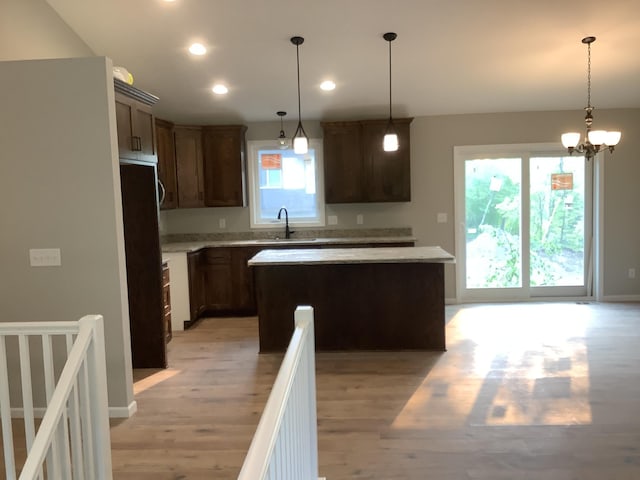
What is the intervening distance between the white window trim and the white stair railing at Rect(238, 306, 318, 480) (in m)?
4.30

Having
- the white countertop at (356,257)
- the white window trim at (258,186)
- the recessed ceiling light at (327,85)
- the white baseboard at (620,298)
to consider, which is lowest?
the white baseboard at (620,298)

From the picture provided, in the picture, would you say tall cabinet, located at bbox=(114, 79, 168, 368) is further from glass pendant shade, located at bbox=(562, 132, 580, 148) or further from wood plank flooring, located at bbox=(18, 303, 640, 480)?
glass pendant shade, located at bbox=(562, 132, 580, 148)

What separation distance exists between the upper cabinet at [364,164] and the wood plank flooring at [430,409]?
1943 mm

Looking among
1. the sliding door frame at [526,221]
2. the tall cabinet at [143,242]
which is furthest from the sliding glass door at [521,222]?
the tall cabinet at [143,242]

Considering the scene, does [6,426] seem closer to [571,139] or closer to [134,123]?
[134,123]

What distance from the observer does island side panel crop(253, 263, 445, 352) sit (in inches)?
169

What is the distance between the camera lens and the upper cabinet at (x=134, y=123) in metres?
3.41

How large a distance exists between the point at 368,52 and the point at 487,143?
2335mm

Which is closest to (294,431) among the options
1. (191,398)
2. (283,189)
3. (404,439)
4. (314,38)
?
(404,439)

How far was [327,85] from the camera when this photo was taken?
5223 millimetres

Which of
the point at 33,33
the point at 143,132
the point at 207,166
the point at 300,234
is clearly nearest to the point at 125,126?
the point at 143,132

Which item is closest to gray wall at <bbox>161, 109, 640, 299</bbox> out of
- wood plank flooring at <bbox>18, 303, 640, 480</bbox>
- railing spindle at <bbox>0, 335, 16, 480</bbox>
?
wood plank flooring at <bbox>18, 303, 640, 480</bbox>

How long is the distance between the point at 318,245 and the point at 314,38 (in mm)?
→ 2411

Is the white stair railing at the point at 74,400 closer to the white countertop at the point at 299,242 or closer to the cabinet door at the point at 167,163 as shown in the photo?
the white countertop at the point at 299,242
